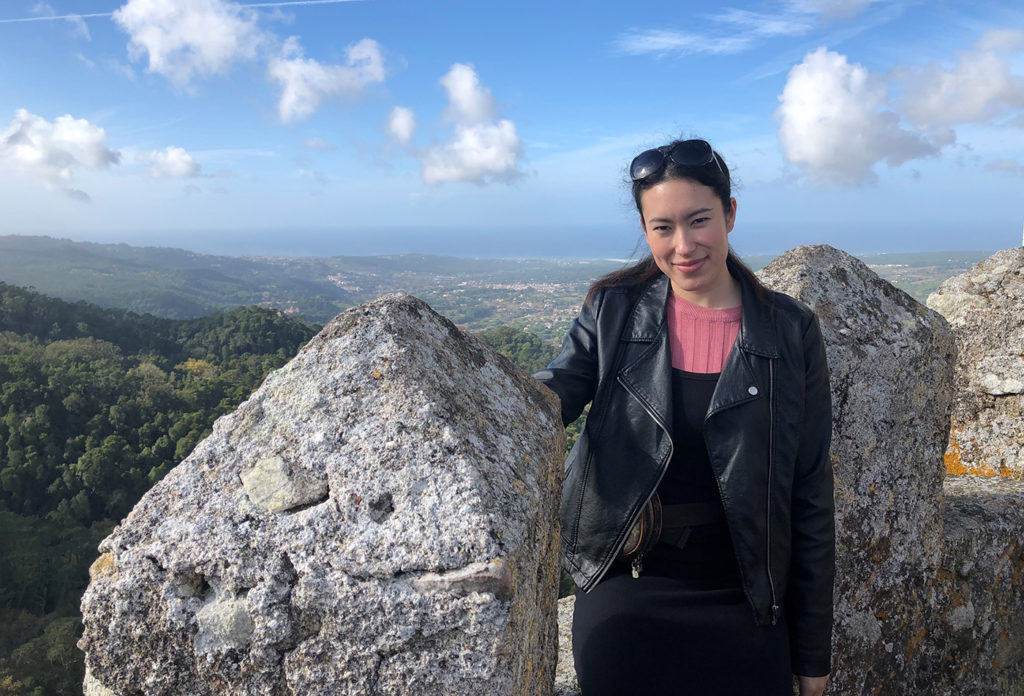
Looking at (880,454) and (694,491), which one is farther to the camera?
(880,454)

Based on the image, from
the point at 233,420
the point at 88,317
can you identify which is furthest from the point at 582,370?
the point at 88,317

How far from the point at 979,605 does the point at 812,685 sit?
72.3 inches

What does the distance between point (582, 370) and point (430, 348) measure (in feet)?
2.94

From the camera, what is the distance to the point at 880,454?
3617mm

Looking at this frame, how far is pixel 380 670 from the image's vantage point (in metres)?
1.85

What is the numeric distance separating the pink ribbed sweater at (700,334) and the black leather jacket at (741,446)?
0.24ft

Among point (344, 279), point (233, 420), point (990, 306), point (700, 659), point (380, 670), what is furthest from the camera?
point (344, 279)

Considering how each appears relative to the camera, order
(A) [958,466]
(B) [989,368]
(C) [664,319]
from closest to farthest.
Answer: (C) [664,319] → (B) [989,368] → (A) [958,466]

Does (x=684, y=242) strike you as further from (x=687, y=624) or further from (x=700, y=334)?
(x=687, y=624)

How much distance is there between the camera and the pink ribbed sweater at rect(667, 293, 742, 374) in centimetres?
296

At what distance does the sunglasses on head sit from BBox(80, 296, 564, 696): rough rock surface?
143cm

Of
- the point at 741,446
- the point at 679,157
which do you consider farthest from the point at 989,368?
the point at 679,157

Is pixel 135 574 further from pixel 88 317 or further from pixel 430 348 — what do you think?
pixel 88 317

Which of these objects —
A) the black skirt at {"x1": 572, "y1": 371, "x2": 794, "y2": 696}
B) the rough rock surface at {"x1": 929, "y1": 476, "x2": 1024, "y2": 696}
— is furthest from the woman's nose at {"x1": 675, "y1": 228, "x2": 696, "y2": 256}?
the rough rock surface at {"x1": 929, "y1": 476, "x2": 1024, "y2": 696}
